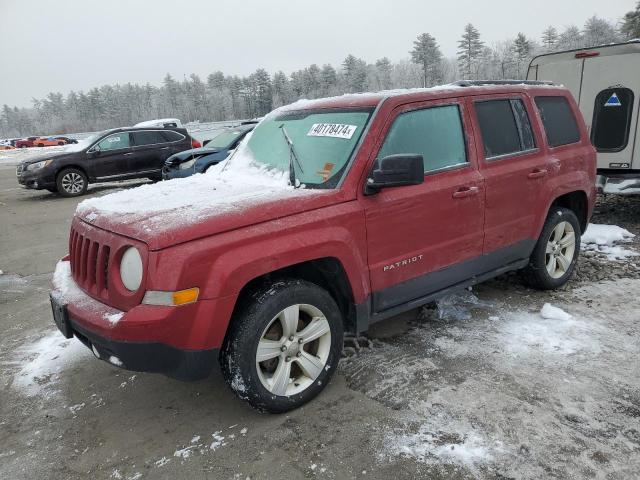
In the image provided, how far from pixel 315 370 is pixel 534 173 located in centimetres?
256

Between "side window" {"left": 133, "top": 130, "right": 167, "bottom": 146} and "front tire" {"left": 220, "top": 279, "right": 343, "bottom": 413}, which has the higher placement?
"side window" {"left": 133, "top": 130, "right": 167, "bottom": 146}

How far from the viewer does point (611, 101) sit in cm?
740

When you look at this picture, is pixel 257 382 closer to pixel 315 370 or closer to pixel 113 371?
pixel 315 370

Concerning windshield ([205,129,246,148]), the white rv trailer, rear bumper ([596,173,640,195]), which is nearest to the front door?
rear bumper ([596,173,640,195])

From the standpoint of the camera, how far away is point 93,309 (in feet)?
9.16

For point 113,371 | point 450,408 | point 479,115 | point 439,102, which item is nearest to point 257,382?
point 450,408

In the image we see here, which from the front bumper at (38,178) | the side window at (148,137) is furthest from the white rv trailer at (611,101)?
the front bumper at (38,178)

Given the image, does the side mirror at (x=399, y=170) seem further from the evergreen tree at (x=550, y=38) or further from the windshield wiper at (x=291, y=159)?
the evergreen tree at (x=550, y=38)

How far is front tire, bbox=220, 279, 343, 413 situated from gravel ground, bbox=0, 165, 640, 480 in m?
0.17

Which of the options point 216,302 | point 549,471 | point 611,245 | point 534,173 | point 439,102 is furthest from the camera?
point 611,245

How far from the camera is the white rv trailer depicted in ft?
23.4

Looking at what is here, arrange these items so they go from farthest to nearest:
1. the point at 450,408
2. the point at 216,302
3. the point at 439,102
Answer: the point at 439,102 → the point at 450,408 → the point at 216,302

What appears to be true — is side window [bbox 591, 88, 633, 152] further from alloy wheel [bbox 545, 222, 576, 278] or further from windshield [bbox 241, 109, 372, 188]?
windshield [bbox 241, 109, 372, 188]

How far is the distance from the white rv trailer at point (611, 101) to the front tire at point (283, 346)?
587cm
